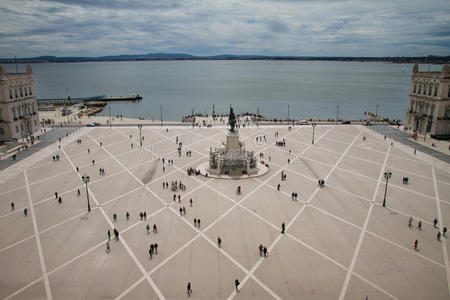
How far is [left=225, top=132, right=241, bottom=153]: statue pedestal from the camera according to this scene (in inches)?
1435

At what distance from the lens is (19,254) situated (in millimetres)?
20312

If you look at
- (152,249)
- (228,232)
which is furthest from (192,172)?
(152,249)

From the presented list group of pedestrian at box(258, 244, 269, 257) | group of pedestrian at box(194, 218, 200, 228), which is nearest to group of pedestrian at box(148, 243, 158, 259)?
group of pedestrian at box(194, 218, 200, 228)

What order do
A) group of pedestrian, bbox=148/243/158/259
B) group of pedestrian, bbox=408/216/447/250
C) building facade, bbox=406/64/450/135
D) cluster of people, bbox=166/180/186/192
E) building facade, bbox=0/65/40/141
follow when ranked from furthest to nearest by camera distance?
1. building facade, bbox=406/64/450/135
2. building facade, bbox=0/65/40/141
3. cluster of people, bbox=166/180/186/192
4. group of pedestrian, bbox=408/216/447/250
5. group of pedestrian, bbox=148/243/158/259

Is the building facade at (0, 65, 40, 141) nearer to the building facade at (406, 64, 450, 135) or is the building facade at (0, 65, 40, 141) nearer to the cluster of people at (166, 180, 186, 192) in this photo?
the cluster of people at (166, 180, 186, 192)

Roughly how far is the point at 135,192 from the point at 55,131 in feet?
113

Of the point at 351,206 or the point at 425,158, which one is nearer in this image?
the point at 351,206

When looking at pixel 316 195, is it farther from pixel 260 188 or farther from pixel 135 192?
pixel 135 192

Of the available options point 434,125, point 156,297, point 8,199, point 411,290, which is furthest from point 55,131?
point 434,125

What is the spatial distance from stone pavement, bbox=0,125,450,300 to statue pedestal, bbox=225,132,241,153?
449 cm

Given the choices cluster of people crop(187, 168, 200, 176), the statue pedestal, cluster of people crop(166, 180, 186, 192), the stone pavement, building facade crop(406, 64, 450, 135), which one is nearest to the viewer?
the stone pavement

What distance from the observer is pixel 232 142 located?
3669 cm

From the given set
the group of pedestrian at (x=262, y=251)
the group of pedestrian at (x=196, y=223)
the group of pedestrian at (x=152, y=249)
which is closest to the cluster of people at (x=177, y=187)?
the group of pedestrian at (x=196, y=223)

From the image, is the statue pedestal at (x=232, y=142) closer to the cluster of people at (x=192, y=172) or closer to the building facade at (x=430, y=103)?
the cluster of people at (x=192, y=172)
